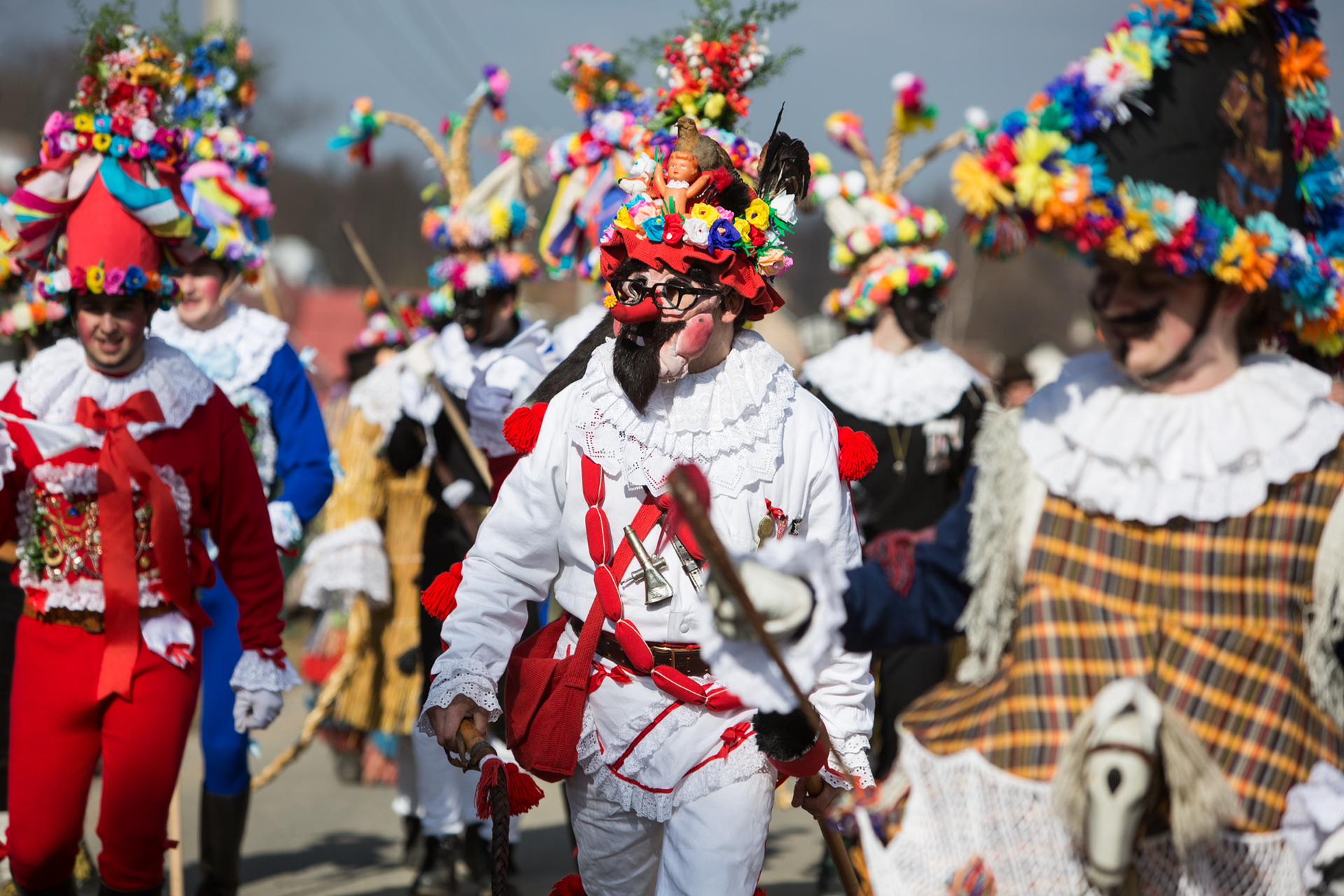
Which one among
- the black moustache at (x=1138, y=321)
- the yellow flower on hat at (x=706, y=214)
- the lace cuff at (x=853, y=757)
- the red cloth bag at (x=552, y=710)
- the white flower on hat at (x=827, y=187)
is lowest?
the lace cuff at (x=853, y=757)

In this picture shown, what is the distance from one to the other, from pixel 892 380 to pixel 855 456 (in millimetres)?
2618

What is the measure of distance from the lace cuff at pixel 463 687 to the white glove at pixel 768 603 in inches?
43.4

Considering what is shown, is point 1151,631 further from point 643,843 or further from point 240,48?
point 240,48

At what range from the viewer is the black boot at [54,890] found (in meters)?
3.91

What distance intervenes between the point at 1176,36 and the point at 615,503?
1.62m

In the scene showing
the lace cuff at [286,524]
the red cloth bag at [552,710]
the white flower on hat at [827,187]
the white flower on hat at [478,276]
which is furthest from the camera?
the white flower on hat at [827,187]

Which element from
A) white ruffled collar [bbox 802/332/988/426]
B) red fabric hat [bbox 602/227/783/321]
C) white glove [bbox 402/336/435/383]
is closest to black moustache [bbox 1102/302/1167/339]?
red fabric hat [bbox 602/227/783/321]

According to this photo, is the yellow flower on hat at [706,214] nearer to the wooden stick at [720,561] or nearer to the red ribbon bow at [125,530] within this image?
the wooden stick at [720,561]

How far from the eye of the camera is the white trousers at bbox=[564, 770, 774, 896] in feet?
9.98

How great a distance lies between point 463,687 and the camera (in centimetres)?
320

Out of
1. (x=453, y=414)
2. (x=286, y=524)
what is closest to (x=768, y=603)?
(x=286, y=524)

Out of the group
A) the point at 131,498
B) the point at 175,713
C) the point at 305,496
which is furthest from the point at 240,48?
the point at 175,713

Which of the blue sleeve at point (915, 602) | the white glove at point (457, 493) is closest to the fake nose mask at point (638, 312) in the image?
the blue sleeve at point (915, 602)

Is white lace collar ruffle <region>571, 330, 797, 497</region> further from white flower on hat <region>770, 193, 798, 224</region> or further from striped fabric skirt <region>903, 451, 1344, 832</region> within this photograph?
striped fabric skirt <region>903, 451, 1344, 832</region>
